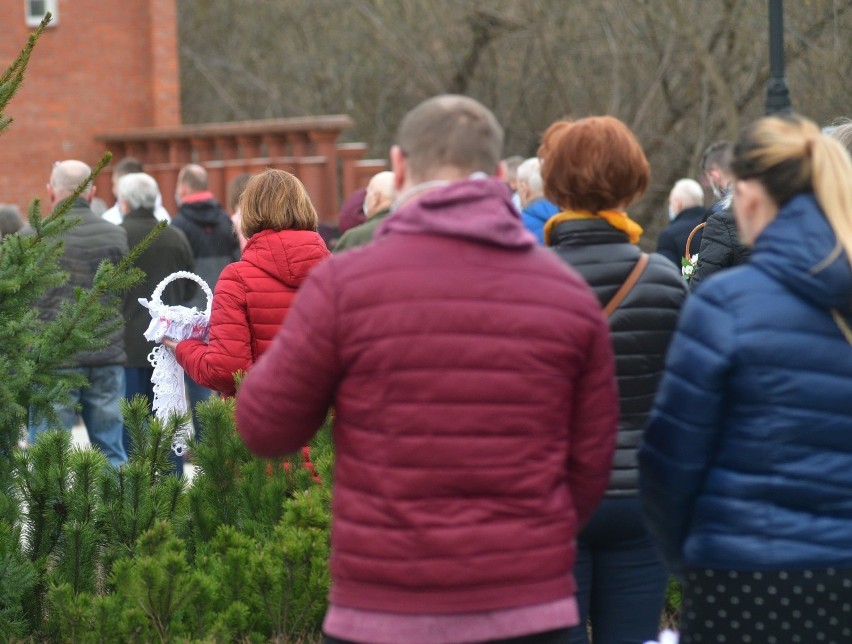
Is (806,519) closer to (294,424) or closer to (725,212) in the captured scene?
(294,424)

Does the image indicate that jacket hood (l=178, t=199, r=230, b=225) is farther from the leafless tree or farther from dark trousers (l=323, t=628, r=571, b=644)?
the leafless tree

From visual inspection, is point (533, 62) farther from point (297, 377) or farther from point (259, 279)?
point (297, 377)

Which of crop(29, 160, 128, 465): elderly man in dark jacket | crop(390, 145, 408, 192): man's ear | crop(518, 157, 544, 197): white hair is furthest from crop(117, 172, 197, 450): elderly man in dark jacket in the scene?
crop(390, 145, 408, 192): man's ear

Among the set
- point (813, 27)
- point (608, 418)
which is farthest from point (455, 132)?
point (813, 27)

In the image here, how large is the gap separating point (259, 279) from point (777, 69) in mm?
6322

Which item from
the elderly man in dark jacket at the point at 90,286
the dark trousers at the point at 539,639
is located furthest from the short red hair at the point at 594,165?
the elderly man in dark jacket at the point at 90,286

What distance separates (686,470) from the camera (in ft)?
9.94

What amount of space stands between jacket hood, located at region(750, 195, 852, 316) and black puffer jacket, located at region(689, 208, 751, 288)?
10.9ft

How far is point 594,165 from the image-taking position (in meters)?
3.72

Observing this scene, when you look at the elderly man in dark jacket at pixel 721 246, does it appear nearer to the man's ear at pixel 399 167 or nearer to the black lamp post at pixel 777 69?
the man's ear at pixel 399 167

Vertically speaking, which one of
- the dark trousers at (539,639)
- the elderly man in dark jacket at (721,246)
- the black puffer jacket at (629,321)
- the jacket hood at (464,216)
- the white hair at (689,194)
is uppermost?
the jacket hood at (464,216)

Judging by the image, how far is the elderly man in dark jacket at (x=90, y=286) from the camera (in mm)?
8117

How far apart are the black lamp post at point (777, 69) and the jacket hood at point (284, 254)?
5.95m

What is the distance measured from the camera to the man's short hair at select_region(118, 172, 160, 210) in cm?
927
